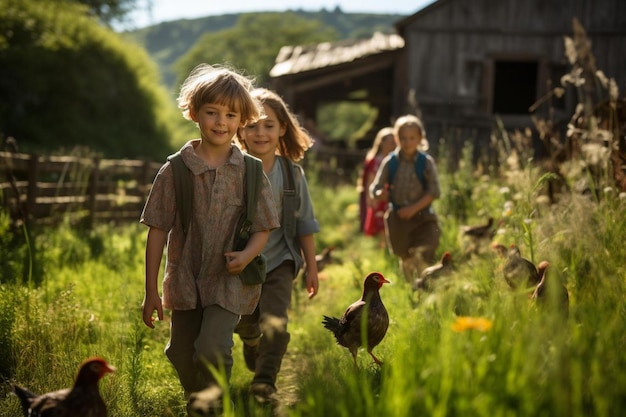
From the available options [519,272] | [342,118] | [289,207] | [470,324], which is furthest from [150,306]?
[342,118]

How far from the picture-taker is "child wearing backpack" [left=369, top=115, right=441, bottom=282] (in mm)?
6395

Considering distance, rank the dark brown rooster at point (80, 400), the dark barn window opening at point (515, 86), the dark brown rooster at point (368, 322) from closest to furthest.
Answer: the dark brown rooster at point (80, 400), the dark brown rooster at point (368, 322), the dark barn window opening at point (515, 86)

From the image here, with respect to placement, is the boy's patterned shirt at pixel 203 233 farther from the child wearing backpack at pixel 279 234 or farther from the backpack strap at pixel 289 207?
the backpack strap at pixel 289 207

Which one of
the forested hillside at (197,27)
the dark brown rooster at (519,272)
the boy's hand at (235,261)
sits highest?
the forested hillside at (197,27)

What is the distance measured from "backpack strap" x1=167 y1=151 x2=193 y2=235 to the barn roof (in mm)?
13380

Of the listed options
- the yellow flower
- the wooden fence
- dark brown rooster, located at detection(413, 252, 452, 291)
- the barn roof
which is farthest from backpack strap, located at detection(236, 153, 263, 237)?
the barn roof

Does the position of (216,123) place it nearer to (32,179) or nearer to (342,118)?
(32,179)

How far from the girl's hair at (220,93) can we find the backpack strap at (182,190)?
31cm

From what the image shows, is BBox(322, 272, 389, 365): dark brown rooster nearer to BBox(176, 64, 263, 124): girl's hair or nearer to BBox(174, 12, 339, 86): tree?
BBox(176, 64, 263, 124): girl's hair

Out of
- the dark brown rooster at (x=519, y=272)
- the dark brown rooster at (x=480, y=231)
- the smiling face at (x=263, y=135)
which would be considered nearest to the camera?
the dark brown rooster at (x=519, y=272)

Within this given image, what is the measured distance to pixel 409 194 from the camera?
650cm

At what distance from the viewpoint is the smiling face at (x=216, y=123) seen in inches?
134

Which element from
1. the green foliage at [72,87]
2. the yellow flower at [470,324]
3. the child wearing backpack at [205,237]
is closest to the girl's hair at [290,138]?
the child wearing backpack at [205,237]

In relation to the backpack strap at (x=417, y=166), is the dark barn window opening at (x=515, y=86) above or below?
above
